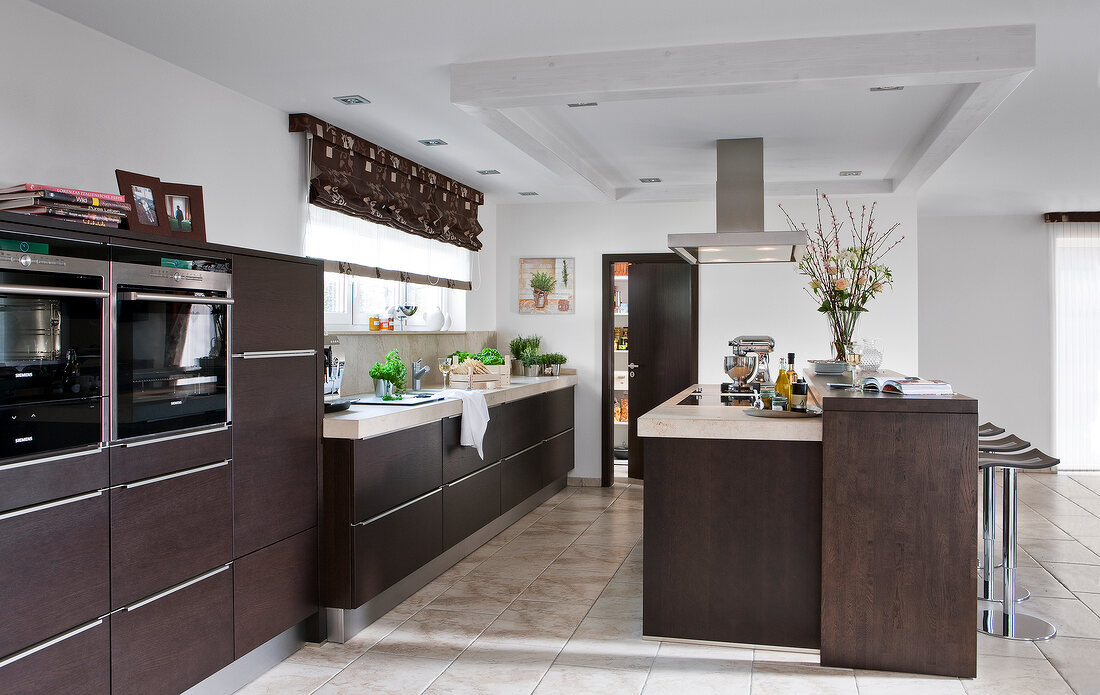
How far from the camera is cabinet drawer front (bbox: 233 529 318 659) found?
3.11 m

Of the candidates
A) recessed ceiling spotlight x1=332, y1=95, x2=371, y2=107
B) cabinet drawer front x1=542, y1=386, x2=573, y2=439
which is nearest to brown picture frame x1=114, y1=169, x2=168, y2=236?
recessed ceiling spotlight x1=332, y1=95, x2=371, y2=107

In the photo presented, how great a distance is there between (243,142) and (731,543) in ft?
9.20

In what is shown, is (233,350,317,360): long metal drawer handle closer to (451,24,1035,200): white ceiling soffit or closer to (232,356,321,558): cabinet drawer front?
(232,356,321,558): cabinet drawer front

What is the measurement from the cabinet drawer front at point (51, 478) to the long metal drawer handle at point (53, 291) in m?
0.44

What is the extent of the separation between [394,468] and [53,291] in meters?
1.84

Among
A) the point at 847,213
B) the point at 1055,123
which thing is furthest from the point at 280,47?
the point at 847,213

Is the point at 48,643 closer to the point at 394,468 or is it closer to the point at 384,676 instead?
the point at 384,676

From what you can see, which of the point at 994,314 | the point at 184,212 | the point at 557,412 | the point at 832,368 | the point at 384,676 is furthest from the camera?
the point at 994,314

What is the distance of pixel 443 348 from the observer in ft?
20.7

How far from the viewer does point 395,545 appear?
3943 millimetres

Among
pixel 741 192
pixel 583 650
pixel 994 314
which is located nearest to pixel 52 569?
pixel 583 650

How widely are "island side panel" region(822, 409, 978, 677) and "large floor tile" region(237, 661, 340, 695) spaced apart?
188 centimetres

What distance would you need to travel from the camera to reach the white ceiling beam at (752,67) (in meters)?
3.28

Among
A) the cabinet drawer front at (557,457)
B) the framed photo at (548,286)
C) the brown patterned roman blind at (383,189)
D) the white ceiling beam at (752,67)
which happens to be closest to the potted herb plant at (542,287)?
the framed photo at (548,286)
